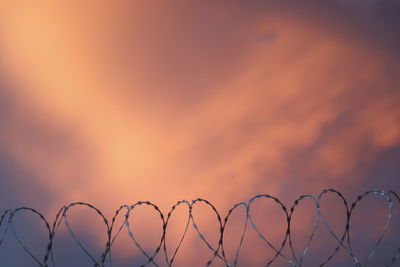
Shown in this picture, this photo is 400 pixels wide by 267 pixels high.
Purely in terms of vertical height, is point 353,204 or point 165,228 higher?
point 353,204

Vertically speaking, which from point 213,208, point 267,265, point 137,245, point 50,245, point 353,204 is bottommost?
point 50,245

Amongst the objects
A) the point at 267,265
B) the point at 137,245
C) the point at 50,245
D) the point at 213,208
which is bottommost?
the point at 50,245

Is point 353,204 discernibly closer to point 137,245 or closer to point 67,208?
point 137,245

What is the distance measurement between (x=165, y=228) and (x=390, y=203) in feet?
23.7

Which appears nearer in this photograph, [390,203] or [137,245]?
[137,245]

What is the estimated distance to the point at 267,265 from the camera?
14492mm

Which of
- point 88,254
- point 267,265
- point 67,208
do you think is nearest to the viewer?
point 88,254

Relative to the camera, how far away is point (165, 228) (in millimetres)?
15727

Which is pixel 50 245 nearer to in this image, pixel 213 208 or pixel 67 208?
pixel 67 208

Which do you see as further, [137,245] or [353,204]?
[353,204]

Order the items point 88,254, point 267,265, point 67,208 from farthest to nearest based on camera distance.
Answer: point 67,208 → point 267,265 → point 88,254

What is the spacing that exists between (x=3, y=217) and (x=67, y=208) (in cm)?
233

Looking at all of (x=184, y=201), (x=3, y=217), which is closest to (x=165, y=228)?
(x=184, y=201)

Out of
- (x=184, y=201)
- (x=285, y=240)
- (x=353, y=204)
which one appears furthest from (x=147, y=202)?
(x=353, y=204)
